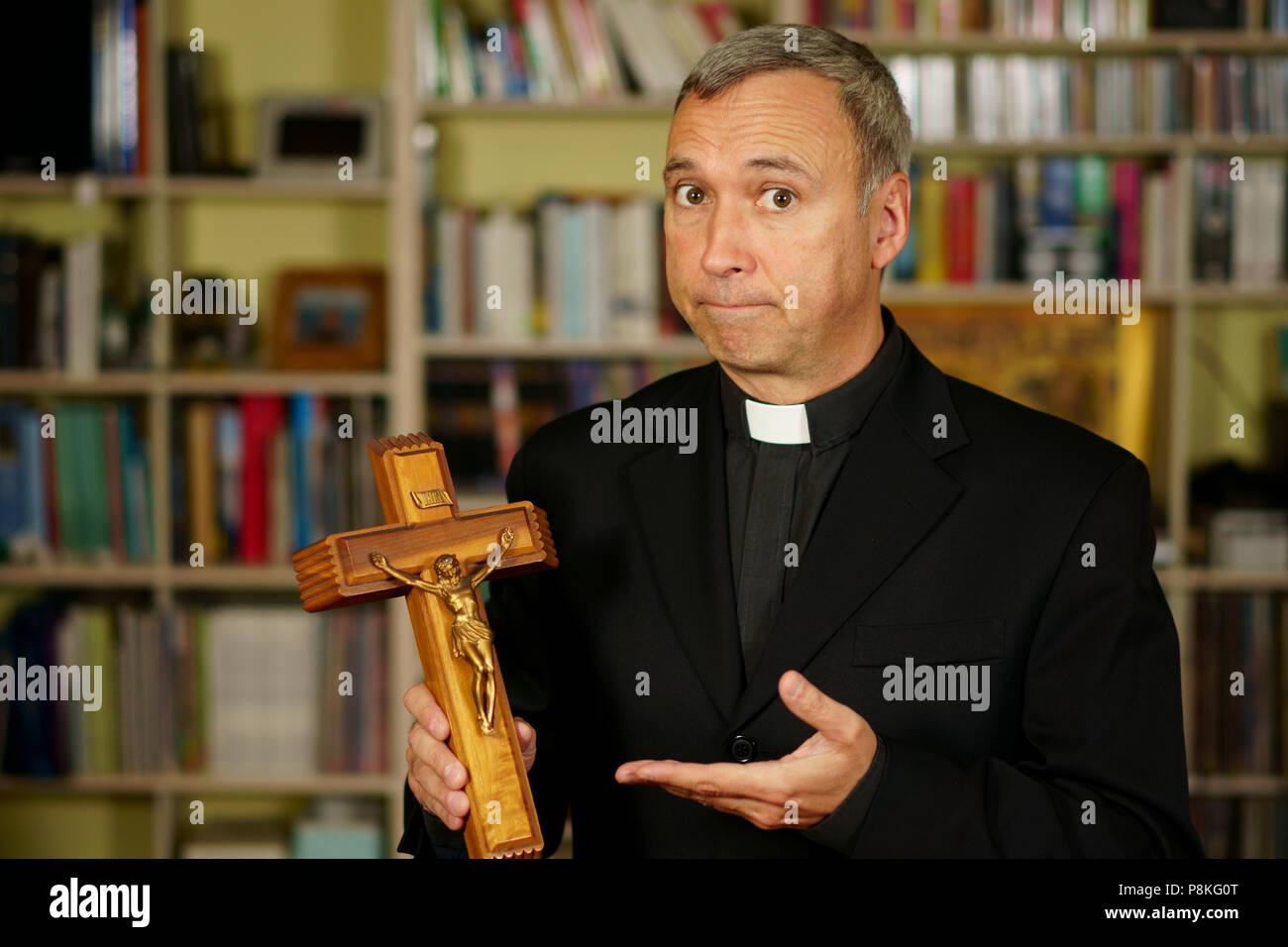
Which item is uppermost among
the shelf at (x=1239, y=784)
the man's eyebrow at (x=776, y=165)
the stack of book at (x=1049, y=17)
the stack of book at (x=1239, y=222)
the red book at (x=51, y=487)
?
the stack of book at (x=1049, y=17)

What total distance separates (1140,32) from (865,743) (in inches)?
95.3

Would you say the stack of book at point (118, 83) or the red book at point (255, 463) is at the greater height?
the stack of book at point (118, 83)

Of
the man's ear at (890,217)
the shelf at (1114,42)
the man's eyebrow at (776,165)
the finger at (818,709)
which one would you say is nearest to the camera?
the finger at (818,709)

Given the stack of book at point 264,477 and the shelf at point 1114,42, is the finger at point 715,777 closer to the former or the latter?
the stack of book at point 264,477

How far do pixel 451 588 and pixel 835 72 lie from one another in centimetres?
65

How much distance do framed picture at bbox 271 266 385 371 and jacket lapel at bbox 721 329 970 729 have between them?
189 centimetres

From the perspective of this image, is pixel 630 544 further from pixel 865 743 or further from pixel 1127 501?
pixel 1127 501

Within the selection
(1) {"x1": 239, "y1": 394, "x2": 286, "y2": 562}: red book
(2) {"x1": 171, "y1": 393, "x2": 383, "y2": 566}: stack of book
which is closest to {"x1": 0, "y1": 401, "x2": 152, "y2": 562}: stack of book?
(2) {"x1": 171, "y1": 393, "x2": 383, "y2": 566}: stack of book

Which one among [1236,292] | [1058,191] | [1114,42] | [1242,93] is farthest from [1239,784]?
[1114,42]

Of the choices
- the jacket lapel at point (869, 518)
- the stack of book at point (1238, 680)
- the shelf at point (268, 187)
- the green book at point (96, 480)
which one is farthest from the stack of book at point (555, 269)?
the jacket lapel at point (869, 518)

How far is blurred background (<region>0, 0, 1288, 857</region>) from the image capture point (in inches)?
117

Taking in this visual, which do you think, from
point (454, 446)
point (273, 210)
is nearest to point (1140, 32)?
point (454, 446)

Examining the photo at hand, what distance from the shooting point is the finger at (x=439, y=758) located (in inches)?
42.9

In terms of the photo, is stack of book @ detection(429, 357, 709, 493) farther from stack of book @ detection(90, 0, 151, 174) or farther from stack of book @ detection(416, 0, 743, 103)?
stack of book @ detection(90, 0, 151, 174)
